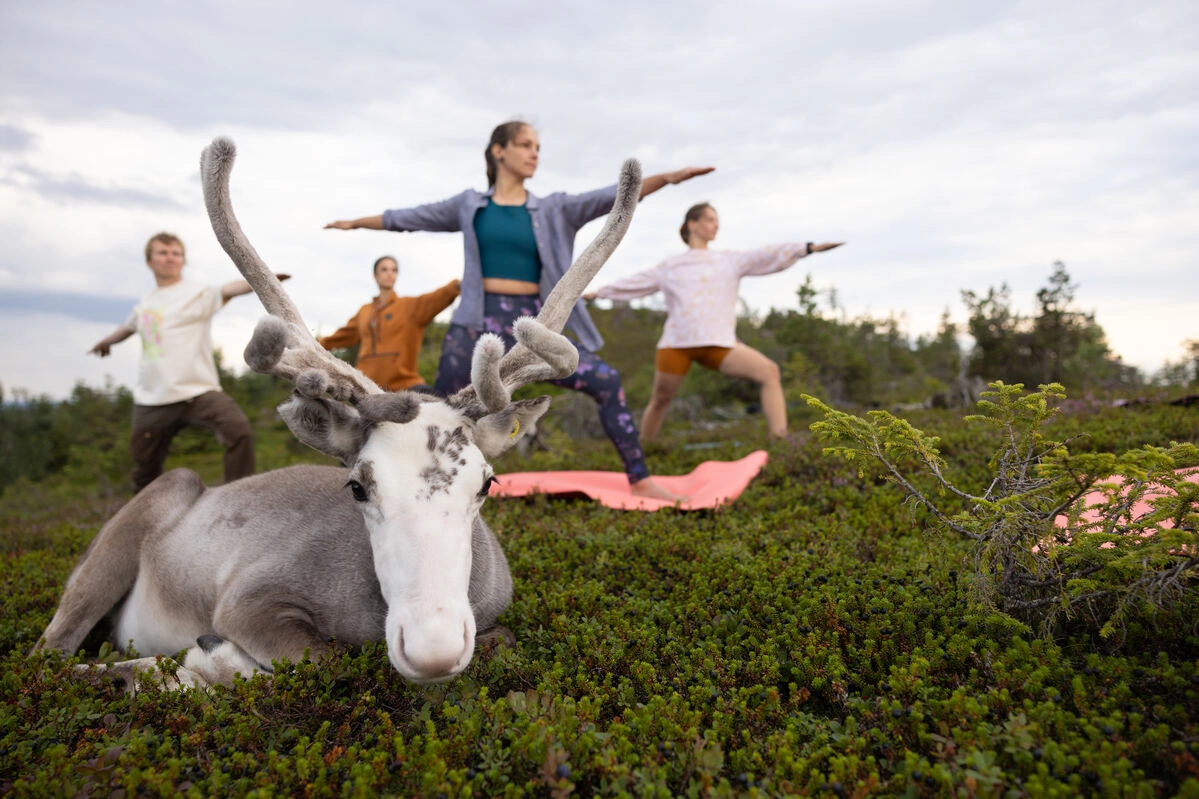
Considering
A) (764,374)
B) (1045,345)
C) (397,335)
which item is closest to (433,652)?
(397,335)

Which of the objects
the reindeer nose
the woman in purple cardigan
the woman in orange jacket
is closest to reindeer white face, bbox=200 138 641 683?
the reindeer nose

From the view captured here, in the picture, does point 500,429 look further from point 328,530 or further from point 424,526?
point 328,530

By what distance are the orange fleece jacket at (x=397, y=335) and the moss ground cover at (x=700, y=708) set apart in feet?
15.9

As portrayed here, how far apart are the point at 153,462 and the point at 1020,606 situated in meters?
9.42

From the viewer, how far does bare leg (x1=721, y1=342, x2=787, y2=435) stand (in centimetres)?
984

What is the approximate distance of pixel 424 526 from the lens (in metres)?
3.21

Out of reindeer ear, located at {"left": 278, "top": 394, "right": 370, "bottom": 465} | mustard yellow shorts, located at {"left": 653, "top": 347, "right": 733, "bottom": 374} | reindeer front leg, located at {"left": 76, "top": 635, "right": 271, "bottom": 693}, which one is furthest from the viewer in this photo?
mustard yellow shorts, located at {"left": 653, "top": 347, "right": 733, "bottom": 374}

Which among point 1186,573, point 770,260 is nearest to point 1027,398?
point 1186,573

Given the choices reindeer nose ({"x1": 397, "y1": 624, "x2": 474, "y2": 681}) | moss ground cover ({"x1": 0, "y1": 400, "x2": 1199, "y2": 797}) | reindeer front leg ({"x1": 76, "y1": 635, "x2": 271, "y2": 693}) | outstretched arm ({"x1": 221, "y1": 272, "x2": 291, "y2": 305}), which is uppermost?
outstretched arm ({"x1": 221, "y1": 272, "x2": 291, "y2": 305})

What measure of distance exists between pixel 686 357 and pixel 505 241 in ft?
12.9

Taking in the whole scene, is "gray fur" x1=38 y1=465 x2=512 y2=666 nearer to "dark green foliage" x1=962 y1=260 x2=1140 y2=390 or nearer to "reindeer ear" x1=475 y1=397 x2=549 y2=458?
"reindeer ear" x1=475 y1=397 x2=549 y2=458

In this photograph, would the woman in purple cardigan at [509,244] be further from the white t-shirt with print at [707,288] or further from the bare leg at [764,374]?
the bare leg at [764,374]

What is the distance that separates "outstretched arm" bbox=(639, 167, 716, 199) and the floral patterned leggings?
1800mm

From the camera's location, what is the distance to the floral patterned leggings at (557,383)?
7.31 metres
